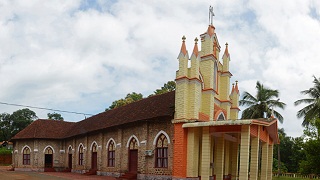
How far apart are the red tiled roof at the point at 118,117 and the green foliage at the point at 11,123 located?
131 ft

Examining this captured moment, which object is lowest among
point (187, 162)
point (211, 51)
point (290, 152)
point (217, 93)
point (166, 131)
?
point (290, 152)

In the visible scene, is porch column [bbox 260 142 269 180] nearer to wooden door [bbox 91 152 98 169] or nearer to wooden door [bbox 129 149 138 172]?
wooden door [bbox 129 149 138 172]

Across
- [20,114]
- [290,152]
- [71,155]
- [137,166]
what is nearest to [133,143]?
[137,166]

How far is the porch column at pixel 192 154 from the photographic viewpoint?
58.9ft

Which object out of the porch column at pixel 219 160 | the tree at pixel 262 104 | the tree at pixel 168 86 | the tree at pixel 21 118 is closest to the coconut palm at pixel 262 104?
the tree at pixel 262 104

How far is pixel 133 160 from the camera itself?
23578mm

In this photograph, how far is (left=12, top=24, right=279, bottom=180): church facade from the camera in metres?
16.8

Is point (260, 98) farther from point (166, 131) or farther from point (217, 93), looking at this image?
point (166, 131)

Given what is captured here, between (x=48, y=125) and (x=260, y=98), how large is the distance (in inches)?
927

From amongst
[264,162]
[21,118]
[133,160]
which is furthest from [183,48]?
[21,118]

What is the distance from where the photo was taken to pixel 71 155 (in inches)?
1410

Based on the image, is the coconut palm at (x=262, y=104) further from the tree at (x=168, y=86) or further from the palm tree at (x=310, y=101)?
the tree at (x=168, y=86)

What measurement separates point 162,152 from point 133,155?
144 inches

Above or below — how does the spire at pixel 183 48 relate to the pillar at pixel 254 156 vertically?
above
